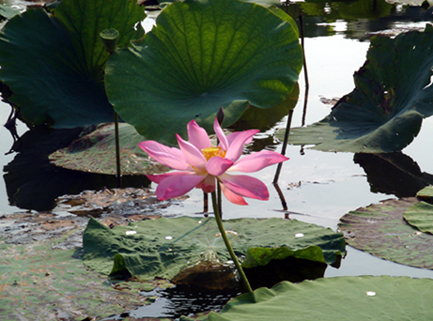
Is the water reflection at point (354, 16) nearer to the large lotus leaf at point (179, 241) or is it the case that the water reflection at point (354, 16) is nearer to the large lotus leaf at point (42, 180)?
the large lotus leaf at point (42, 180)

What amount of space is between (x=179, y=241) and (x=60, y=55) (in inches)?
64.3

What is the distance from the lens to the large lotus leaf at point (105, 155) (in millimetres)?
2195

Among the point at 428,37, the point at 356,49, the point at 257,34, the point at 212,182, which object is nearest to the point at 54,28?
the point at 257,34

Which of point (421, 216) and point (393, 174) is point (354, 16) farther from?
point (421, 216)

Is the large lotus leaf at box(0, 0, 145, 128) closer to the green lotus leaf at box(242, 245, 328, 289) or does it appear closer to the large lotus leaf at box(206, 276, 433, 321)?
the green lotus leaf at box(242, 245, 328, 289)

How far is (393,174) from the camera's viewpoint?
216 centimetres

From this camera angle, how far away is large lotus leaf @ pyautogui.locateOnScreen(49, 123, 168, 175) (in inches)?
86.4

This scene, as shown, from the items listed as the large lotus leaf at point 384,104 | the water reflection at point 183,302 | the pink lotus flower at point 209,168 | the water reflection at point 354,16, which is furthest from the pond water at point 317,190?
the water reflection at point 354,16

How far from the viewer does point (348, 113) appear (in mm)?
2596

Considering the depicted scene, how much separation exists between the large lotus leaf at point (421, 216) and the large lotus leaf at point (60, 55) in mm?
1666

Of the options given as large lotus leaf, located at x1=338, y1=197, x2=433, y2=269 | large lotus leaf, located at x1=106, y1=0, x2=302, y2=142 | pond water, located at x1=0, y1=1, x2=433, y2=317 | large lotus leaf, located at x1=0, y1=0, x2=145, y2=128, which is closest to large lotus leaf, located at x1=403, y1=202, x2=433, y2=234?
large lotus leaf, located at x1=338, y1=197, x2=433, y2=269

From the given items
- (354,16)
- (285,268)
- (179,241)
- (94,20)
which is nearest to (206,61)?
(94,20)

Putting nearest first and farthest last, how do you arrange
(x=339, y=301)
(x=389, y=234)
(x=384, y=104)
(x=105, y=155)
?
(x=339, y=301) < (x=389, y=234) < (x=105, y=155) < (x=384, y=104)

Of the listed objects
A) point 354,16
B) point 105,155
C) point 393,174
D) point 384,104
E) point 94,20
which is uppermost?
point 94,20
